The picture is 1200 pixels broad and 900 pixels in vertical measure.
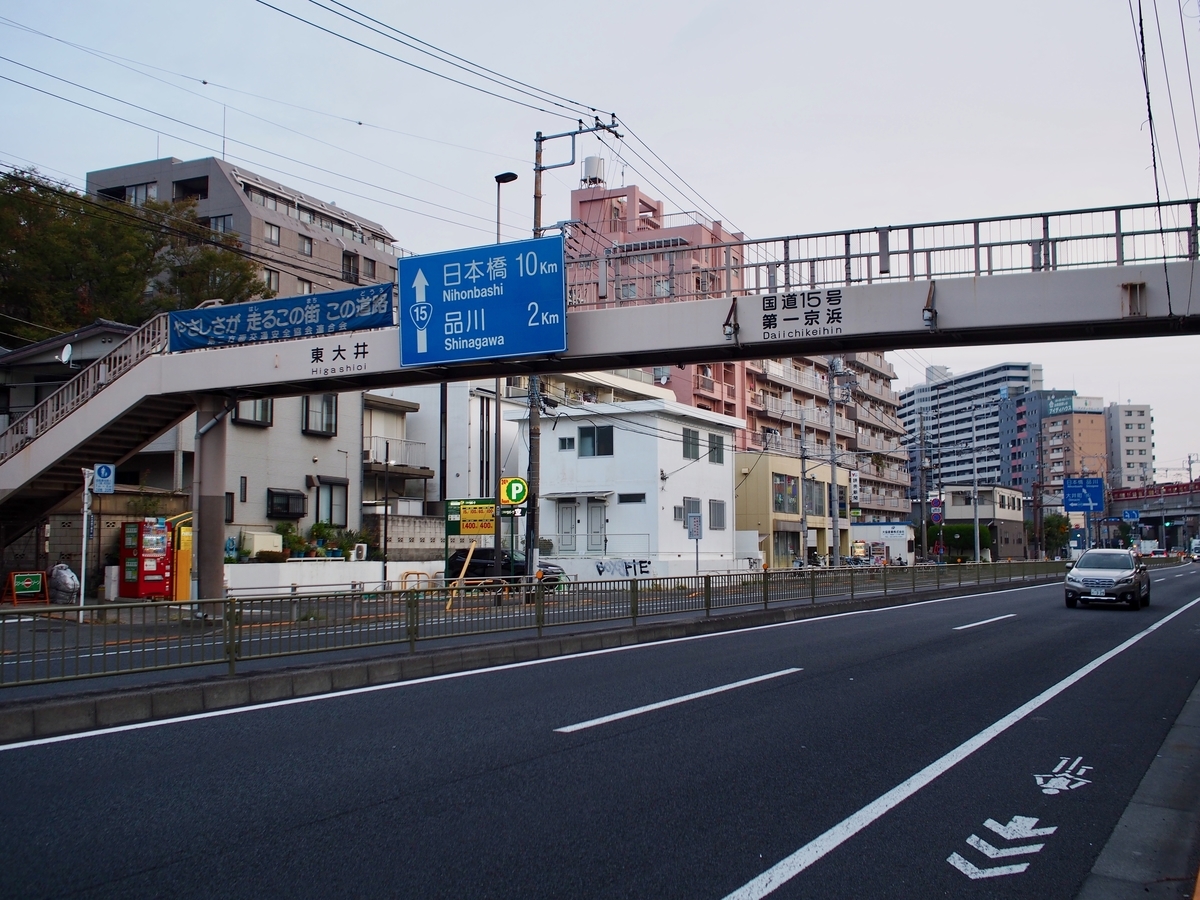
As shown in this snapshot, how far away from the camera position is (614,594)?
16.9m

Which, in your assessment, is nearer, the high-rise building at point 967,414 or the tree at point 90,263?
the tree at point 90,263

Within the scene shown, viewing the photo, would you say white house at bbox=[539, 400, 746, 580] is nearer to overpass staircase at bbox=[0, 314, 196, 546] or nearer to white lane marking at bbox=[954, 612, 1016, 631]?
white lane marking at bbox=[954, 612, 1016, 631]

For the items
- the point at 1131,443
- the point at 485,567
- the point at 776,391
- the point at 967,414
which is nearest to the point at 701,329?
the point at 485,567

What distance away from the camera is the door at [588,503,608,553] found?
138 feet

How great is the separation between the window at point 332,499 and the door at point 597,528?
35.8 ft

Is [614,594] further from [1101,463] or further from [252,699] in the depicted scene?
[1101,463]

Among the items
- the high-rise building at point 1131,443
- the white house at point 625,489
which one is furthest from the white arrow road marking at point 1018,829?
the high-rise building at point 1131,443

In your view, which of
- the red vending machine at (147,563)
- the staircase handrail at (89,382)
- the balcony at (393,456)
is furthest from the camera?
the balcony at (393,456)

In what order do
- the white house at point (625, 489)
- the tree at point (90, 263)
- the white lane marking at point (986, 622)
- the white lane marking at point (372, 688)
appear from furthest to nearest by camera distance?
the white house at point (625, 489) < the tree at point (90, 263) < the white lane marking at point (986, 622) < the white lane marking at point (372, 688)

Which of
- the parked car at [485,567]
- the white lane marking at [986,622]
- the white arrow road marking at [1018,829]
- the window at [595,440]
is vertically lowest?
the white lane marking at [986,622]

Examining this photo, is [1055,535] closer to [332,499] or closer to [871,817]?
[332,499]

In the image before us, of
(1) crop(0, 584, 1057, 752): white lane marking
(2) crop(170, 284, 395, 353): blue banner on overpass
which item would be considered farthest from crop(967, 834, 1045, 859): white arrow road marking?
(2) crop(170, 284, 395, 353): blue banner on overpass

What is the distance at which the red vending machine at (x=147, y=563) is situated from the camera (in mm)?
24250

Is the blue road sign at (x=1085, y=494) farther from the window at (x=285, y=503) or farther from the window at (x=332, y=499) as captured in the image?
the window at (x=285, y=503)
